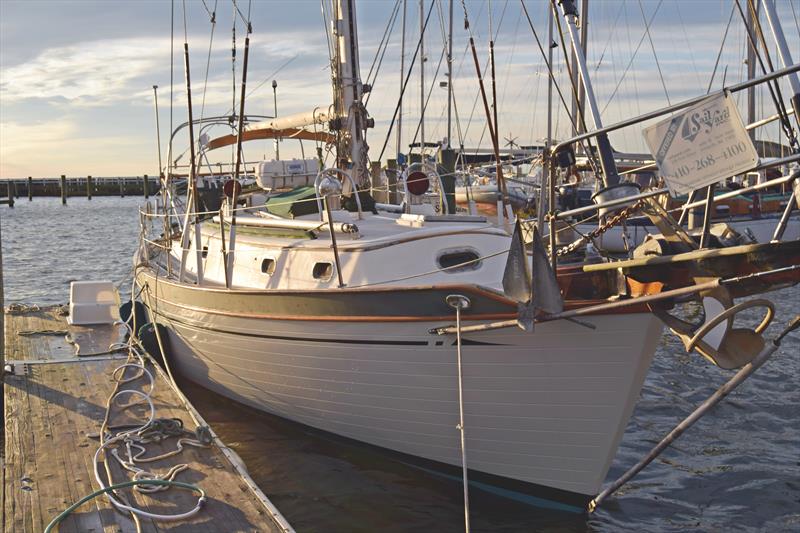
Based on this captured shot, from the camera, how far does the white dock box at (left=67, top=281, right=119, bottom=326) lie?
13.9 m

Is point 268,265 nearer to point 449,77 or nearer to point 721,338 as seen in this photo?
point 721,338

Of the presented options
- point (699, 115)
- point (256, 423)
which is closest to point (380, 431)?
point (256, 423)

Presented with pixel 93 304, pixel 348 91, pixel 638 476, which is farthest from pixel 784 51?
pixel 93 304

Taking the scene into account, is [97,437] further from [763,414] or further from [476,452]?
[763,414]

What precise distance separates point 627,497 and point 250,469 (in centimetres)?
446

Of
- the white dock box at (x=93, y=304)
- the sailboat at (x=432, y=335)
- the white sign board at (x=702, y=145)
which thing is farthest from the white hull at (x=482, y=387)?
the white dock box at (x=93, y=304)

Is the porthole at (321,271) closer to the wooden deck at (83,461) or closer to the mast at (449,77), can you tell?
the wooden deck at (83,461)

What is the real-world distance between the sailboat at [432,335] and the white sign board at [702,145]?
0.74m

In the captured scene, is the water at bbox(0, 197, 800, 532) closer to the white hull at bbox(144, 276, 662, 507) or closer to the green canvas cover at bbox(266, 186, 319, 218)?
the white hull at bbox(144, 276, 662, 507)

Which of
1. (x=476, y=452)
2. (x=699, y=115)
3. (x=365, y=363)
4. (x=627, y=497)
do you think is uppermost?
(x=699, y=115)

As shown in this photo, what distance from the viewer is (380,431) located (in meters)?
9.55

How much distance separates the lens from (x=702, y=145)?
5.96 meters

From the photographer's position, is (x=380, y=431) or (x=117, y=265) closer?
(x=380, y=431)

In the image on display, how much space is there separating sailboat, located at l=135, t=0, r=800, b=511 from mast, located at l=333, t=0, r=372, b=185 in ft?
2.89
